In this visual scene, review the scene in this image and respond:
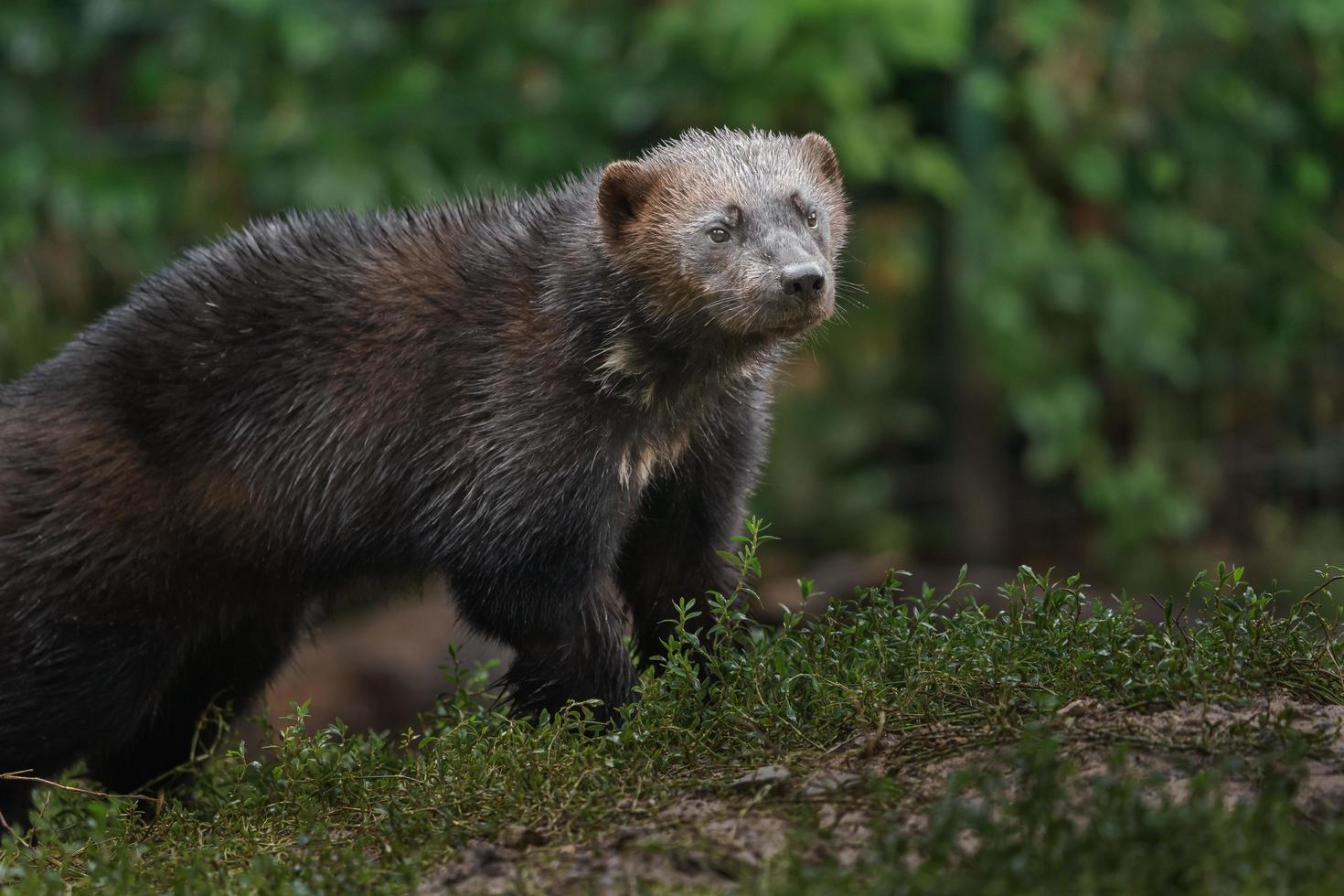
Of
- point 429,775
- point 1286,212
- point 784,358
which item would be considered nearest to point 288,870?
point 429,775

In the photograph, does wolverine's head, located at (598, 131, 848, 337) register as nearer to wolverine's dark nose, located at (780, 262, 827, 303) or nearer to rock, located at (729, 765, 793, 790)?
wolverine's dark nose, located at (780, 262, 827, 303)

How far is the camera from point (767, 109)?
9.41m

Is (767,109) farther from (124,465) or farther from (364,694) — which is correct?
(124,465)

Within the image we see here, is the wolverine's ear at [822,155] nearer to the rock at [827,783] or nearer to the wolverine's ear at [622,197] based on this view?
the wolverine's ear at [622,197]

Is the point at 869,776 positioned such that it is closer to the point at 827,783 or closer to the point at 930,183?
the point at 827,783

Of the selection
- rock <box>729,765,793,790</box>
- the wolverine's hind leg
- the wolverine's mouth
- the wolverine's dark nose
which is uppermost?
the wolverine's dark nose

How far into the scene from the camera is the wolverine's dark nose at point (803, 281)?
16.2ft

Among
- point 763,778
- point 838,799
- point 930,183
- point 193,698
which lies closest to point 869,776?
point 838,799

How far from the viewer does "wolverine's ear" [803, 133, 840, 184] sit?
5.55m

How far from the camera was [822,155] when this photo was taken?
5598 mm

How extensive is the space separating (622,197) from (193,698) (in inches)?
88.8

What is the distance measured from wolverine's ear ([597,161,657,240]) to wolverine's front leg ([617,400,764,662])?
64 cm

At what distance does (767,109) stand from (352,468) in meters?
4.74

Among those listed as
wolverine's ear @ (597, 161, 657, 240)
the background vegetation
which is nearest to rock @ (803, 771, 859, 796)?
wolverine's ear @ (597, 161, 657, 240)
